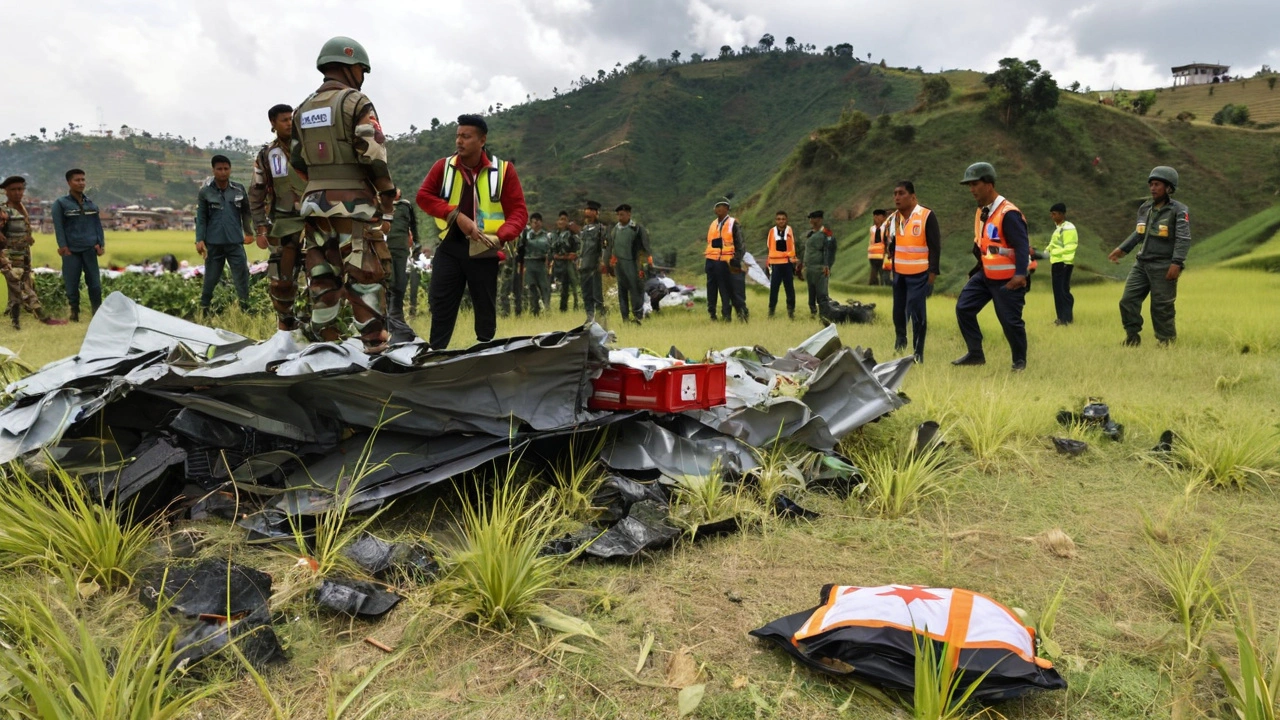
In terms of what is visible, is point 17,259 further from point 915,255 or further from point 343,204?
point 915,255

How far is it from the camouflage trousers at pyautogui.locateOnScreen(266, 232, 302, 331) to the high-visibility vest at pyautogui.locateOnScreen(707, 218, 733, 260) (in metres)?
6.34

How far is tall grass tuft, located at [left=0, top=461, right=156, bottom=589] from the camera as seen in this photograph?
2.38 meters

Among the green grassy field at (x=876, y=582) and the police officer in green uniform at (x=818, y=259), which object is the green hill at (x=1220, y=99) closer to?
the police officer in green uniform at (x=818, y=259)

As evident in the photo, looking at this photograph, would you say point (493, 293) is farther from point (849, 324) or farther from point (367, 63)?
point (849, 324)

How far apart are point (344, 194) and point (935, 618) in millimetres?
3970

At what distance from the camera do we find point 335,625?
2.25 meters

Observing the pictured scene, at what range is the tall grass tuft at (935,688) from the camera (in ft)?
5.81

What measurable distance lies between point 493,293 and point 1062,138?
28.7 m

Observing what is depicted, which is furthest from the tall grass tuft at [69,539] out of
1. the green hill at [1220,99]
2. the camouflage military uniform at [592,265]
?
the green hill at [1220,99]

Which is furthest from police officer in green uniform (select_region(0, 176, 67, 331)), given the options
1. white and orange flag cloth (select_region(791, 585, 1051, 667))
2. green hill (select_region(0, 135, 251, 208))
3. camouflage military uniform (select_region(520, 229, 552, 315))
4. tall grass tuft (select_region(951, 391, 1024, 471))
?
green hill (select_region(0, 135, 251, 208))

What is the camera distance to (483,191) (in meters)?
4.89

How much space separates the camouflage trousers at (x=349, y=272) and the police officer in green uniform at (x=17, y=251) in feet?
22.9

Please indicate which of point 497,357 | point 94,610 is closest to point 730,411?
point 497,357

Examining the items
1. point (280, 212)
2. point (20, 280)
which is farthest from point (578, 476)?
point (20, 280)
